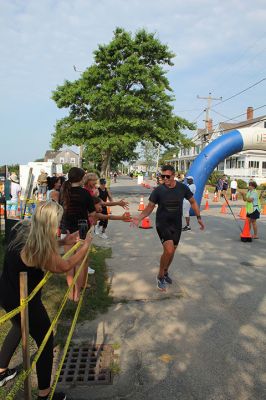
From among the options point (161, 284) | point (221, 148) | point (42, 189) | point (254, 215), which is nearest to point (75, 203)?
point (161, 284)

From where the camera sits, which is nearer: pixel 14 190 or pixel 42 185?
pixel 14 190

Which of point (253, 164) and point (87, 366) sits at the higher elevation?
point (253, 164)

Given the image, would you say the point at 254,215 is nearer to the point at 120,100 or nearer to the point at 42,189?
the point at 42,189

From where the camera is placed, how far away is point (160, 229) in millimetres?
5543

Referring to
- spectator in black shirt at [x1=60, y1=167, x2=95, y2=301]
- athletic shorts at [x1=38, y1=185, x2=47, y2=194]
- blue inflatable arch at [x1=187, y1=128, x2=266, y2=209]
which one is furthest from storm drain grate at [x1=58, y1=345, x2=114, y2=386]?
athletic shorts at [x1=38, y1=185, x2=47, y2=194]

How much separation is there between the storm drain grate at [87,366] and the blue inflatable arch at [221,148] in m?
11.5

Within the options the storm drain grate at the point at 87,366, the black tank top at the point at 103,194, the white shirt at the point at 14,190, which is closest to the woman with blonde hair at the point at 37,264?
the storm drain grate at the point at 87,366

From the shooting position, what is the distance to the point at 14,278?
2.58 metres

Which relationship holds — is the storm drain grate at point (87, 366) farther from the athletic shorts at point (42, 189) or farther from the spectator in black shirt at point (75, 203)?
the athletic shorts at point (42, 189)

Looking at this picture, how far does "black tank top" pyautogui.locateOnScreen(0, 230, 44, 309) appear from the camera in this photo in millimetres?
2559

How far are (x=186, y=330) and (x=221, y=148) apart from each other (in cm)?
1138

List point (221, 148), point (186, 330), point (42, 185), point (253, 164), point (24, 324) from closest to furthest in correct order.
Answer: point (24, 324)
point (186, 330)
point (221, 148)
point (42, 185)
point (253, 164)

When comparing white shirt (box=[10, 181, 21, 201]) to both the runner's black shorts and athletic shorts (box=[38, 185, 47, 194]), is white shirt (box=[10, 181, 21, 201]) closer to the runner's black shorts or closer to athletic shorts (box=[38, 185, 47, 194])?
athletic shorts (box=[38, 185, 47, 194])

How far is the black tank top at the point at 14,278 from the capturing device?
2559 millimetres
